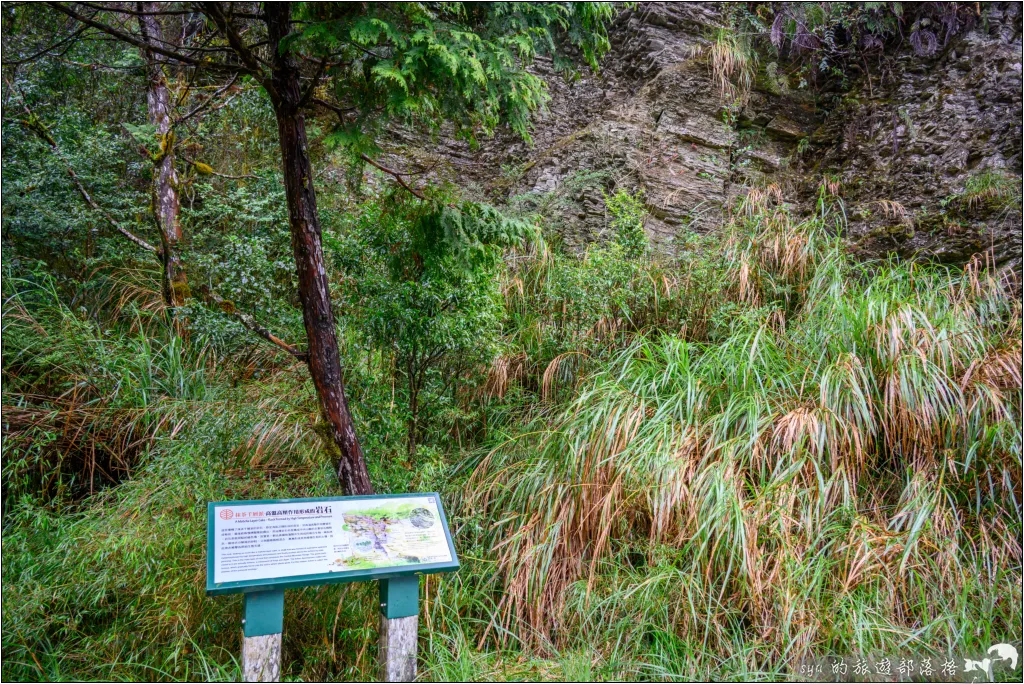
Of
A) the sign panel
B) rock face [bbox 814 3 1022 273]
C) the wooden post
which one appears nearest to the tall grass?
the wooden post

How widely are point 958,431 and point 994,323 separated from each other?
130 centimetres

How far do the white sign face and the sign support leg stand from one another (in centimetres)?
10

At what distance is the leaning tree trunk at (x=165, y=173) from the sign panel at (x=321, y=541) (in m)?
3.49

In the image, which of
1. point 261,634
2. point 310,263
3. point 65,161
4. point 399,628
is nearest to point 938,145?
point 310,263

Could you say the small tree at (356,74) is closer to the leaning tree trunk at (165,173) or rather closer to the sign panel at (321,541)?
the sign panel at (321,541)

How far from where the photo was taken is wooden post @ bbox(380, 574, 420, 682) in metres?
2.51

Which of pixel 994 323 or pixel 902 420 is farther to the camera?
pixel 994 323

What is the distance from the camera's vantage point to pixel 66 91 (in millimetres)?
6434

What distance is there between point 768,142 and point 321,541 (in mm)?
6556

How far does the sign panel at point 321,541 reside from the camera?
2.30 m

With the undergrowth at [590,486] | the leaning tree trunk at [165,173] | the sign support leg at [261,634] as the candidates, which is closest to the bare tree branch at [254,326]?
the undergrowth at [590,486]

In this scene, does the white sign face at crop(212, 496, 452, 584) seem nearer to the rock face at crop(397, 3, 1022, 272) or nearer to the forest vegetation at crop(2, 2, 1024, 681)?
the forest vegetation at crop(2, 2, 1024, 681)

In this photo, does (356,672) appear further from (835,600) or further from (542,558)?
(835,600)

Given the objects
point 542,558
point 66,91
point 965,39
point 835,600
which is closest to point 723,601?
point 835,600
